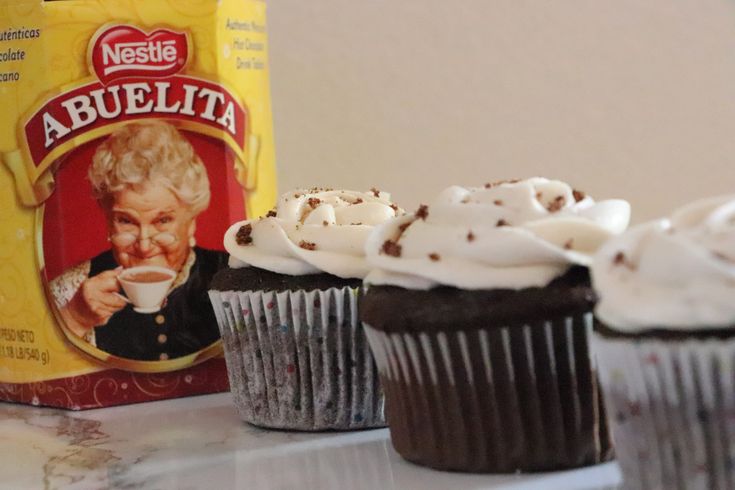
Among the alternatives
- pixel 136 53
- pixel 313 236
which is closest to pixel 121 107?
pixel 136 53

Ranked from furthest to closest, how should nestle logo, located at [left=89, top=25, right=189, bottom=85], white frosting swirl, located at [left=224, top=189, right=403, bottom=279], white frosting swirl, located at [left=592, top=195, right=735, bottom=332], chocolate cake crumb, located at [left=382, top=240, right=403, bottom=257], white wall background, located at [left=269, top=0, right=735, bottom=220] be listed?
white wall background, located at [left=269, top=0, right=735, bottom=220]
nestle logo, located at [left=89, top=25, right=189, bottom=85]
white frosting swirl, located at [left=224, top=189, right=403, bottom=279]
chocolate cake crumb, located at [left=382, top=240, right=403, bottom=257]
white frosting swirl, located at [left=592, top=195, right=735, bottom=332]

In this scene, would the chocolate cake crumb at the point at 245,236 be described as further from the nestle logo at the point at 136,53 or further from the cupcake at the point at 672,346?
the cupcake at the point at 672,346

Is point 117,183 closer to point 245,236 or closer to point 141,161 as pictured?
point 141,161

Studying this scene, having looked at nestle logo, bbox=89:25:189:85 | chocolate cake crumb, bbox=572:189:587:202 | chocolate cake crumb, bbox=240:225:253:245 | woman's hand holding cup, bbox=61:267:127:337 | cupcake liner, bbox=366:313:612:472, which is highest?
nestle logo, bbox=89:25:189:85

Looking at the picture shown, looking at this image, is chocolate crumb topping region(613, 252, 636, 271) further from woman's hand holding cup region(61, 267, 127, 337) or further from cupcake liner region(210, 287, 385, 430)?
woman's hand holding cup region(61, 267, 127, 337)

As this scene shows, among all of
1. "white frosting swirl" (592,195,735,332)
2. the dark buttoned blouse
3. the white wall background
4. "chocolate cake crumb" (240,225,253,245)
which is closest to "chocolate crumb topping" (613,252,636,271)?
"white frosting swirl" (592,195,735,332)

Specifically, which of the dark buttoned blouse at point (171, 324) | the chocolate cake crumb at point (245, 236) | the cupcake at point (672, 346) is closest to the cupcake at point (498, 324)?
the cupcake at point (672, 346)
